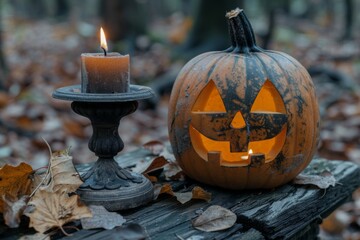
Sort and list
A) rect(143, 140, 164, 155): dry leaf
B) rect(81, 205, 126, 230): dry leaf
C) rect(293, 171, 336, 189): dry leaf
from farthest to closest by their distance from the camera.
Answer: rect(143, 140, 164, 155): dry leaf < rect(293, 171, 336, 189): dry leaf < rect(81, 205, 126, 230): dry leaf

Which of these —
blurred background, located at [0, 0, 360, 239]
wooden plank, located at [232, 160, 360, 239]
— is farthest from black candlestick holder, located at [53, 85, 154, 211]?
blurred background, located at [0, 0, 360, 239]

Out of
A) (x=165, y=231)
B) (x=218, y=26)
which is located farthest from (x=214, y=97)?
(x=218, y=26)

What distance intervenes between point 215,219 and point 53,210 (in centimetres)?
59

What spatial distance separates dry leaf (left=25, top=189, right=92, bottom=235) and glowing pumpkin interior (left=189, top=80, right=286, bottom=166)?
23.5 inches

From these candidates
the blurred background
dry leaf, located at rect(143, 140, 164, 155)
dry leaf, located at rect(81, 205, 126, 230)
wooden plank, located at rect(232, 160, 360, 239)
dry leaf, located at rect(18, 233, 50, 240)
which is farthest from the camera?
the blurred background

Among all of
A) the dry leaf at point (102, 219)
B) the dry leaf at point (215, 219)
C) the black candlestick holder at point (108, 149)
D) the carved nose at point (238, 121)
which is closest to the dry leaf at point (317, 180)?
the carved nose at point (238, 121)

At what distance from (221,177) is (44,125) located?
284 centimetres

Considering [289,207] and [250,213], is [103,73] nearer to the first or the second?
[250,213]

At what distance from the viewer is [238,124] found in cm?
207

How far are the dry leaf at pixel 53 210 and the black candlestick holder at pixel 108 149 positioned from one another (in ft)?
0.40

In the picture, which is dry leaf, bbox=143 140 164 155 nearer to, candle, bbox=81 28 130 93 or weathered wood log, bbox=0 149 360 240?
weathered wood log, bbox=0 149 360 240

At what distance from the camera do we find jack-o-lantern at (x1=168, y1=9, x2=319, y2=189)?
1956 millimetres

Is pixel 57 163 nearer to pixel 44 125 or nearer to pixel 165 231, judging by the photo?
pixel 165 231

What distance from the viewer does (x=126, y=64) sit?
180 cm
